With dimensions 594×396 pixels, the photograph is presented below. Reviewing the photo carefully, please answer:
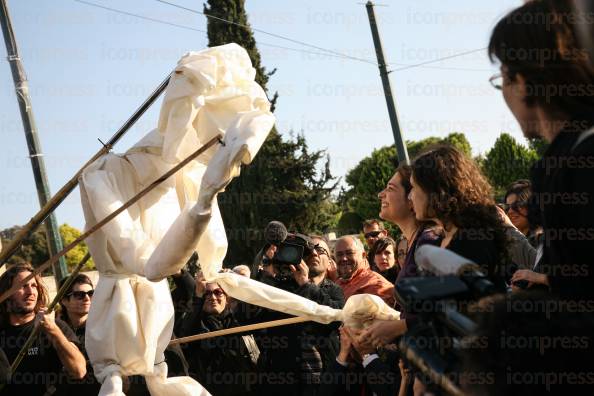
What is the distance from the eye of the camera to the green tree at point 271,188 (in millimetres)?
30750

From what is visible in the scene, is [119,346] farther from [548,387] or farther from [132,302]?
[548,387]

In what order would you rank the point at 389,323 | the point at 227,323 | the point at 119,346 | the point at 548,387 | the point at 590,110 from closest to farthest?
1. the point at 548,387
2. the point at 590,110
3. the point at 389,323
4. the point at 119,346
5. the point at 227,323

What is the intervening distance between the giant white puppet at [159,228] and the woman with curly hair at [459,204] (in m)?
0.69

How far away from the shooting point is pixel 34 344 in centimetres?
510

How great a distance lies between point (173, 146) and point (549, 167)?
8.07 ft

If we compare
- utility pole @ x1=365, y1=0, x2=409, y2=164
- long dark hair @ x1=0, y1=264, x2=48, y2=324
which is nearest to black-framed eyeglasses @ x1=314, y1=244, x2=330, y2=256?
long dark hair @ x1=0, y1=264, x2=48, y2=324

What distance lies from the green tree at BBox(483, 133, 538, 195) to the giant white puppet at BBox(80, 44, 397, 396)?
45005mm

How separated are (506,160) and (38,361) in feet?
155

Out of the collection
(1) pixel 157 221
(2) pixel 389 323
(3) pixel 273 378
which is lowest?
(3) pixel 273 378

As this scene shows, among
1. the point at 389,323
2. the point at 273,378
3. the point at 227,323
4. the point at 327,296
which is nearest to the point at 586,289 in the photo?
the point at 389,323

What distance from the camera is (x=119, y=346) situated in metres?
4.04

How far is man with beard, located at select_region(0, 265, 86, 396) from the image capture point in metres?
4.89

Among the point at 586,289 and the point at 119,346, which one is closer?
the point at 586,289

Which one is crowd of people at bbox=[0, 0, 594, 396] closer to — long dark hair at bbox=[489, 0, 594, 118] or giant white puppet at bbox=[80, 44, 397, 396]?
long dark hair at bbox=[489, 0, 594, 118]
